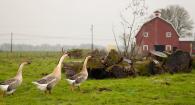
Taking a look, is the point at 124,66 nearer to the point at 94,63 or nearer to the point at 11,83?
the point at 94,63

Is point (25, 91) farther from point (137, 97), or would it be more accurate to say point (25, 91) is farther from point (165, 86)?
point (165, 86)

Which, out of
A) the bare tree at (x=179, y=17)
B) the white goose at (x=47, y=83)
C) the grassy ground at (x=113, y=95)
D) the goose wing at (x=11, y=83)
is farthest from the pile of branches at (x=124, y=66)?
the bare tree at (x=179, y=17)

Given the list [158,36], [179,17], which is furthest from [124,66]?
[179,17]

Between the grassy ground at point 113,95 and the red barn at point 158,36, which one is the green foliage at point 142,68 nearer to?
the grassy ground at point 113,95

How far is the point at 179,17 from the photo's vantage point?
108m

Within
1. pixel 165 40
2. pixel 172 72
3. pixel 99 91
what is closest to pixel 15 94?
pixel 99 91

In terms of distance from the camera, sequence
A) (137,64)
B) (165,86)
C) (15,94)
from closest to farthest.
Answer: (15,94)
(165,86)
(137,64)

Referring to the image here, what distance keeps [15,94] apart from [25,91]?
1048 millimetres

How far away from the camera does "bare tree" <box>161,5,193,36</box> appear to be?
10675 centimetres

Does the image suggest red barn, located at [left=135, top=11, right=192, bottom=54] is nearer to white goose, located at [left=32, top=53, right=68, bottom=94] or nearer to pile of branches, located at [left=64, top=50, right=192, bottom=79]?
pile of branches, located at [left=64, top=50, right=192, bottom=79]

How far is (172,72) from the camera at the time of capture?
2956 centimetres

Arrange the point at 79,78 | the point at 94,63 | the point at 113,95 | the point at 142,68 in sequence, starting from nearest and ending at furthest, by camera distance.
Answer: the point at 113,95 < the point at 79,78 < the point at 94,63 < the point at 142,68

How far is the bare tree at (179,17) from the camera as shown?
107 meters

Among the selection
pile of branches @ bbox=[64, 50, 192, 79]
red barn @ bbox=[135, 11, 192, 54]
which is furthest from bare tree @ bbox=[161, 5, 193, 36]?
pile of branches @ bbox=[64, 50, 192, 79]
